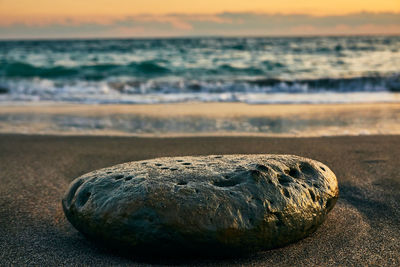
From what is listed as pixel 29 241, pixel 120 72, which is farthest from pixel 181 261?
pixel 120 72

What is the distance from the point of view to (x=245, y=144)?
4.61m

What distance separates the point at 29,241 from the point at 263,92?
341 inches

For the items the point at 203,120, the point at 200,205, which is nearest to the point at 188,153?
the point at 203,120

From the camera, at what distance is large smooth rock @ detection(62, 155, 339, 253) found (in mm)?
2023

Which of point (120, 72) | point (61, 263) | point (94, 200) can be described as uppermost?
point (94, 200)

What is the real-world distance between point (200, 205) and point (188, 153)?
2177 millimetres

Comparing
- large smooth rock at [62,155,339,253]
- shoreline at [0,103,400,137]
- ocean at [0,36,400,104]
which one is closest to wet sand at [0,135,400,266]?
large smooth rock at [62,155,339,253]

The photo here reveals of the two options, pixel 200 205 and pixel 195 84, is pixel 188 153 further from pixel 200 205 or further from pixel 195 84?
pixel 195 84

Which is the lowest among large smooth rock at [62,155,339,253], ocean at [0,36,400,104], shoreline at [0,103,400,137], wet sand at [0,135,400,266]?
ocean at [0,36,400,104]

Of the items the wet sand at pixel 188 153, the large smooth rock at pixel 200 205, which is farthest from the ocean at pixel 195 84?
the large smooth rock at pixel 200 205

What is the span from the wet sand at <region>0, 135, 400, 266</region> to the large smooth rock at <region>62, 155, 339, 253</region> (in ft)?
0.37

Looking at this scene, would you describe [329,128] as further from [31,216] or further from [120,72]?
[120,72]

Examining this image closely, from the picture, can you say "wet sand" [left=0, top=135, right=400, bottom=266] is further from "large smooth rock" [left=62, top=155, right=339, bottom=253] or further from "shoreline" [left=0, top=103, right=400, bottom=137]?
"shoreline" [left=0, top=103, right=400, bottom=137]

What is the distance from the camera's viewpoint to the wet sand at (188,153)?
2.16m
